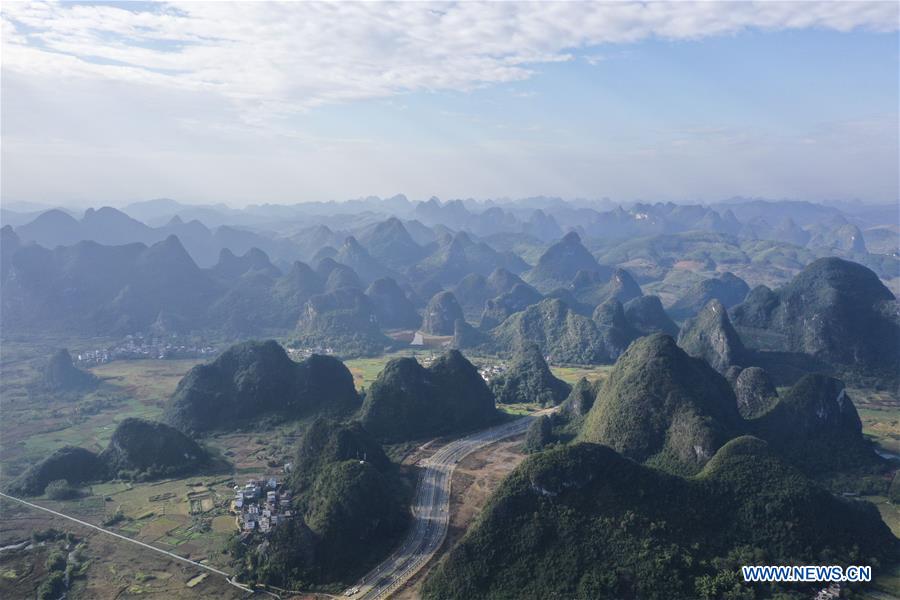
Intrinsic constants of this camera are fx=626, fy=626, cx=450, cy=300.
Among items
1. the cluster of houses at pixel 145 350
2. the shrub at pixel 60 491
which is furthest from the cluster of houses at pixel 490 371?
the shrub at pixel 60 491

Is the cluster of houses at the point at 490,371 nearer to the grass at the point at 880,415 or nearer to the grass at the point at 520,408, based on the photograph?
the grass at the point at 520,408

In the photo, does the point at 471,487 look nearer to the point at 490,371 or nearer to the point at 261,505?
the point at 261,505

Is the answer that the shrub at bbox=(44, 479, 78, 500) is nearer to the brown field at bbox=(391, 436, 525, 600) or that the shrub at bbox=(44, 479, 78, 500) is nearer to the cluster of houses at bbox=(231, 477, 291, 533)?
the cluster of houses at bbox=(231, 477, 291, 533)

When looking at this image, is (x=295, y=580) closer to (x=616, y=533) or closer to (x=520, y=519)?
(x=520, y=519)

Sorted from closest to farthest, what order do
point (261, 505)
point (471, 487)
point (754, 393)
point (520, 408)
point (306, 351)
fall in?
point (261, 505) < point (471, 487) < point (754, 393) < point (520, 408) < point (306, 351)

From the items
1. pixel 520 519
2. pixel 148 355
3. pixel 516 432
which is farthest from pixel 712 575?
pixel 148 355

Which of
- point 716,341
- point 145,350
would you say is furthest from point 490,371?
point 145,350
